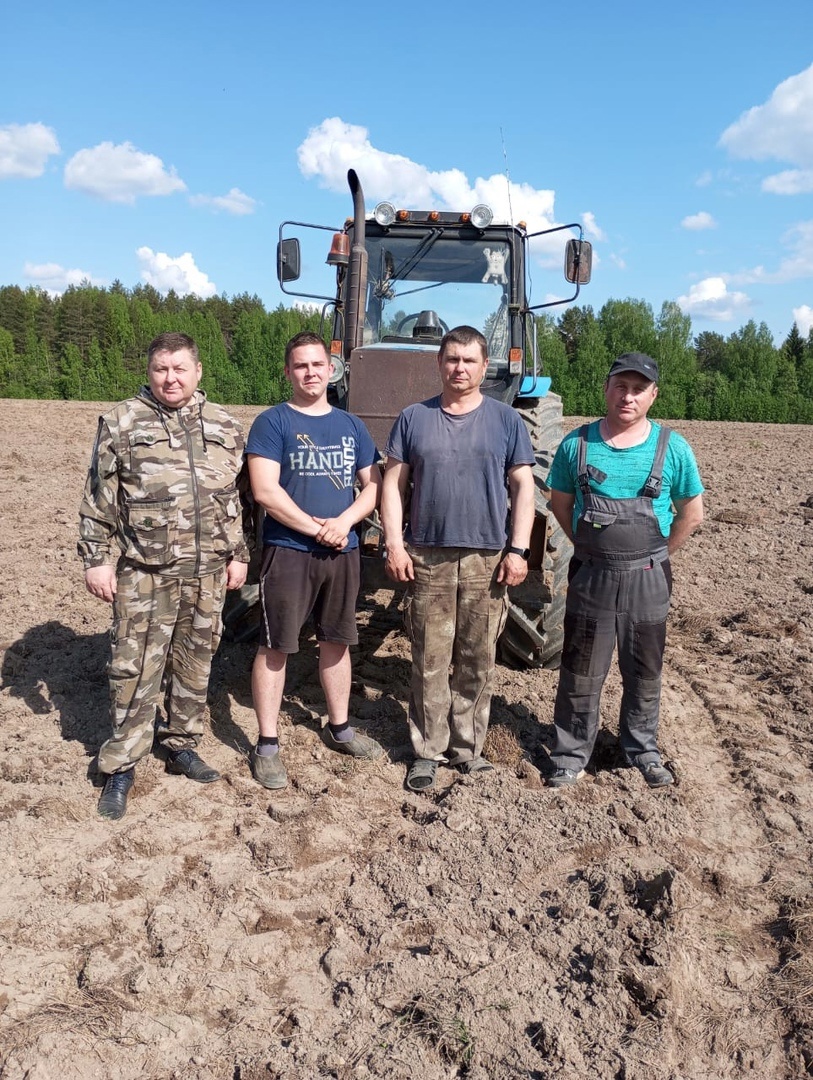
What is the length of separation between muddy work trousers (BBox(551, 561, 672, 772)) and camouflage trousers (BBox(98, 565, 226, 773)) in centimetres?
147

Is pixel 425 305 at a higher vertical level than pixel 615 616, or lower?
higher

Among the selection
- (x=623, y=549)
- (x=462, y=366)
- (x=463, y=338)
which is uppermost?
(x=463, y=338)

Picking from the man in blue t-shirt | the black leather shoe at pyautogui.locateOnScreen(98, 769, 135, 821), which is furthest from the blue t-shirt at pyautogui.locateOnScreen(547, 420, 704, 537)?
the black leather shoe at pyautogui.locateOnScreen(98, 769, 135, 821)

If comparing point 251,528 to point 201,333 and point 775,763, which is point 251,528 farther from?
point 201,333

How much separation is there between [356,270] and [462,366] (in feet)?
5.83

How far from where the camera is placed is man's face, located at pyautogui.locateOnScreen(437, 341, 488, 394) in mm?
3318

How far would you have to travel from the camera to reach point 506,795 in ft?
11.3

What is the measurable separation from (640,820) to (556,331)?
33.0 meters

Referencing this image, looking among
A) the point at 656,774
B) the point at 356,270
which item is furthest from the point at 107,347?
the point at 656,774

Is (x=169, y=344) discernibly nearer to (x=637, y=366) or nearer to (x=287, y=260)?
(x=637, y=366)

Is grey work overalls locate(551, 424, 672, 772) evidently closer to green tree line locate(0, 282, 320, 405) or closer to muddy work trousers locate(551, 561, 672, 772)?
muddy work trousers locate(551, 561, 672, 772)

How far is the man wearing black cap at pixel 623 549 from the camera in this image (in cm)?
338

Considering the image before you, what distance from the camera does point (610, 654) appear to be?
366cm

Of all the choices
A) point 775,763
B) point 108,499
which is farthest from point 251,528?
point 775,763
